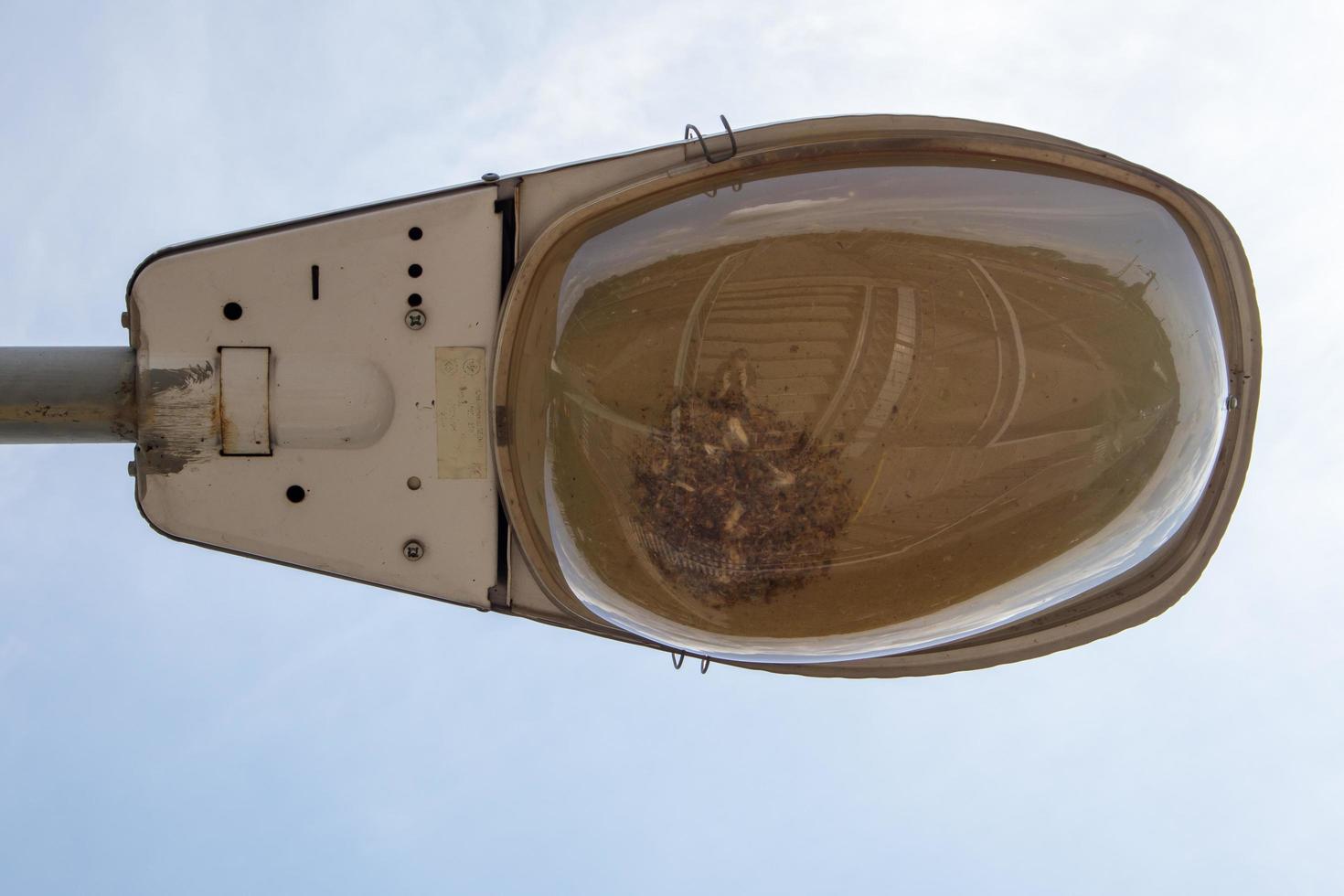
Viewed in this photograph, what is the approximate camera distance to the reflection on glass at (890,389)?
7.32 feet

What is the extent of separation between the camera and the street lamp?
224 cm

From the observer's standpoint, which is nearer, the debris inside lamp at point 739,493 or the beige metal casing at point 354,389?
the debris inside lamp at point 739,493

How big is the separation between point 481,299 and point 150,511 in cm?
121

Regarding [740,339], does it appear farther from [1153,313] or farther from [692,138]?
[1153,313]

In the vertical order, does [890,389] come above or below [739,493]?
above

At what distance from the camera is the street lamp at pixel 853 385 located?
7.34 ft

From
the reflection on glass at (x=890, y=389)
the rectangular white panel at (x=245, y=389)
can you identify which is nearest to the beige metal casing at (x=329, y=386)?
the rectangular white panel at (x=245, y=389)

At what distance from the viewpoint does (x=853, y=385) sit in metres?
2.23

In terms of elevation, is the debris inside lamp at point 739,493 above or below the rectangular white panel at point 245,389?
below

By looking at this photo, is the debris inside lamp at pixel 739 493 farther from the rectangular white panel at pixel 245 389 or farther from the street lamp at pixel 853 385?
the rectangular white panel at pixel 245 389

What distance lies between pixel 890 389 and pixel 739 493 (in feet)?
1.47

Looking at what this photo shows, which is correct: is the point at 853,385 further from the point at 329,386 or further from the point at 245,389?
the point at 245,389

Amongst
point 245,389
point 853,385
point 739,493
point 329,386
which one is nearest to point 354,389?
point 329,386

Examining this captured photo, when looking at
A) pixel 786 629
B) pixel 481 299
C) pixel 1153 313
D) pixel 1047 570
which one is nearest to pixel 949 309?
pixel 1153 313
